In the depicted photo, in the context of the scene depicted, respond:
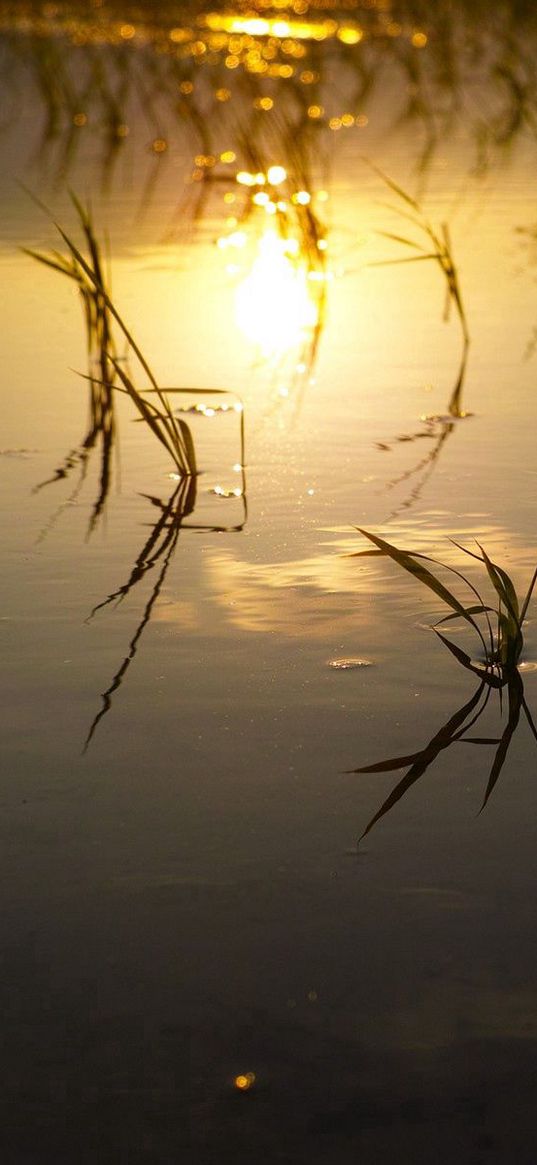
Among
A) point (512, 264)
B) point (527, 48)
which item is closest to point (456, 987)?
point (512, 264)

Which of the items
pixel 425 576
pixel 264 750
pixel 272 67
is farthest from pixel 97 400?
pixel 272 67

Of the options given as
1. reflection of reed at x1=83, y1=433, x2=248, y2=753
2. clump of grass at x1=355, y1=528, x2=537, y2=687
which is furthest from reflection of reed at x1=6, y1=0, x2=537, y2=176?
clump of grass at x1=355, y1=528, x2=537, y2=687

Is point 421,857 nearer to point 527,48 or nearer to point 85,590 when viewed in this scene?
point 85,590

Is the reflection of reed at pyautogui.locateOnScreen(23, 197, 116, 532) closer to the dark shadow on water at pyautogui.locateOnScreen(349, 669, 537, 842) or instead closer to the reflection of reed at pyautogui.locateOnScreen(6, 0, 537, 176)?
the dark shadow on water at pyautogui.locateOnScreen(349, 669, 537, 842)

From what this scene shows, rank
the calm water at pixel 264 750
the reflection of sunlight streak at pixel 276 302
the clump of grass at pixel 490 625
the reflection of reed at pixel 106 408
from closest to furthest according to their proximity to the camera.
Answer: the calm water at pixel 264 750
the clump of grass at pixel 490 625
the reflection of reed at pixel 106 408
the reflection of sunlight streak at pixel 276 302

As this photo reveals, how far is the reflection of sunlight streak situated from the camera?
395cm

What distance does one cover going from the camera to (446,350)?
3.79 m

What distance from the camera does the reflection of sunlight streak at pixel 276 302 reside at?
395 centimetres

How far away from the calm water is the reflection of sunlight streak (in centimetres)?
2

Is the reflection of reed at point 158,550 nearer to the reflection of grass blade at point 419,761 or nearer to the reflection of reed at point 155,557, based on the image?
the reflection of reed at point 155,557

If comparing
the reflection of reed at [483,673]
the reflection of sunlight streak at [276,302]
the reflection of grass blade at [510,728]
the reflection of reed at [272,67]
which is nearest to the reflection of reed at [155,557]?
the reflection of reed at [483,673]

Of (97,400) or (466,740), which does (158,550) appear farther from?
(97,400)

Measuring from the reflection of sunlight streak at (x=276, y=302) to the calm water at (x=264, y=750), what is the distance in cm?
2

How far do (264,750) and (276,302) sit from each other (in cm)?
282
